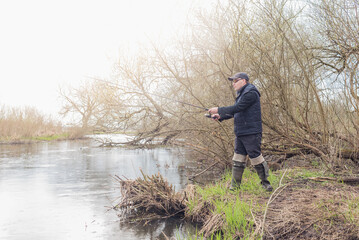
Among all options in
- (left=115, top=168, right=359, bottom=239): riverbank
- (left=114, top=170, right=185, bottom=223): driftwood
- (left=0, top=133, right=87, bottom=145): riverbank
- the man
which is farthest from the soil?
(left=0, top=133, right=87, bottom=145): riverbank

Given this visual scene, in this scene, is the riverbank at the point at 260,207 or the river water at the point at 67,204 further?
the river water at the point at 67,204

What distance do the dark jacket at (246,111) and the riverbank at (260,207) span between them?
83 centimetres

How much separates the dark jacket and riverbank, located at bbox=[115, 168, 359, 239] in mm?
830

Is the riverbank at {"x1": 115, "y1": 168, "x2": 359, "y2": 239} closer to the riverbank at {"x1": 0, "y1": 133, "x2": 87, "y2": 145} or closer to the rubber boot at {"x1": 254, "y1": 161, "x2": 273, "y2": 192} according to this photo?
the rubber boot at {"x1": 254, "y1": 161, "x2": 273, "y2": 192}

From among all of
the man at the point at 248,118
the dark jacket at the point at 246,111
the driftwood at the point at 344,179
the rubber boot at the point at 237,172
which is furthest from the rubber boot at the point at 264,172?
the driftwood at the point at 344,179

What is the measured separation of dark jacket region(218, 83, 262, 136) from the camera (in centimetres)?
513

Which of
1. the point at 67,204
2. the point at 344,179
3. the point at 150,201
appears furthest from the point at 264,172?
the point at 67,204

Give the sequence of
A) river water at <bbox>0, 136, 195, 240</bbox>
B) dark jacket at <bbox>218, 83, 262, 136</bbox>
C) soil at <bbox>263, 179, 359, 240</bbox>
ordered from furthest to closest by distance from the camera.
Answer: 1. dark jacket at <bbox>218, 83, 262, 136</bbox>
2. river water at <bbox>0, 136, 195, 240</bbox>
3. soil at <bbox>263, 179, 359, 240</bbox>

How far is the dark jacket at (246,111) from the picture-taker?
513 cm

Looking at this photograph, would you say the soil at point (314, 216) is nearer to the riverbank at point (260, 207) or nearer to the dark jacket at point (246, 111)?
the riverbank at point (260, 207)

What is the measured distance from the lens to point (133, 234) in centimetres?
482

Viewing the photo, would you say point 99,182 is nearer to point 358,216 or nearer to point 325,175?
point 325,175

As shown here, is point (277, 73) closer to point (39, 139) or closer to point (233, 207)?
point (233, 207)

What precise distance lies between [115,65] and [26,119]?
21.7 meters
